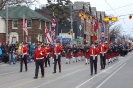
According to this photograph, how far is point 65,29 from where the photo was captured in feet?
241

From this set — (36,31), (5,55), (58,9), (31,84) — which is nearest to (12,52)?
(5,55)

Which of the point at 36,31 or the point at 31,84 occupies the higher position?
the point at 36,31

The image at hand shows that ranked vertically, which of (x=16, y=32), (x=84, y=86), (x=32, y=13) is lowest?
(x=84, y=86)

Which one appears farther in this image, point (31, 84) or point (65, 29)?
point (65, 29)

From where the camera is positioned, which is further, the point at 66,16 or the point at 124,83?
the point at 66,16

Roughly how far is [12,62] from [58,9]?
41417 mm

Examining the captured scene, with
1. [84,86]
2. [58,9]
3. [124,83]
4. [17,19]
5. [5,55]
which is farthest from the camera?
[58,9]

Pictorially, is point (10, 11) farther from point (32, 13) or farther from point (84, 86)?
point (84, 86)

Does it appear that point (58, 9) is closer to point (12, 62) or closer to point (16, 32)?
point (16, 32)

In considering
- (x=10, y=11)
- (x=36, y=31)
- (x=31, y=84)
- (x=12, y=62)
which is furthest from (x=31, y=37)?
(x=31, y=84)

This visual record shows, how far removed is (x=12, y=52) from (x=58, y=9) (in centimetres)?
4196

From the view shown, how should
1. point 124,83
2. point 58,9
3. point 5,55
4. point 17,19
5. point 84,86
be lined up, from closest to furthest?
1. point 84,86
2. point 124,83
3. point 5,55
4. point 17,19
5. point 58,9

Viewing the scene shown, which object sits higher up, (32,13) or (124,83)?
(32,13)

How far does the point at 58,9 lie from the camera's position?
226 ft
